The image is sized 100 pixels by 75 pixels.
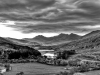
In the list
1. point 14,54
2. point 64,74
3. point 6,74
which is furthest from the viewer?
point 14,54

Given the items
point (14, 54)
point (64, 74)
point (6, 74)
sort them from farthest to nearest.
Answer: point (14, 54) → point (6, 74) → point (64, 74)

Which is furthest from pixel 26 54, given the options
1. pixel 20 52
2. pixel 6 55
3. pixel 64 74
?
pixel 64 74

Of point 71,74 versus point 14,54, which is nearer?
point 71,74

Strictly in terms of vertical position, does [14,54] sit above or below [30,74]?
above

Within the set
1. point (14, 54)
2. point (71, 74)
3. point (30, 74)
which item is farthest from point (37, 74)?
point (14, 54)

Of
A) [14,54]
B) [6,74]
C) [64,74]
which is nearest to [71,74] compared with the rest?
[64,74]

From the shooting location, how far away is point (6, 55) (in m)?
172

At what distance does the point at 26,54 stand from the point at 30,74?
101 metres

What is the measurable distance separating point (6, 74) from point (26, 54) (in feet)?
341

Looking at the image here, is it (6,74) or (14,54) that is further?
(14,54)

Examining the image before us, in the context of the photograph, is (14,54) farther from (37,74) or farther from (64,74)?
(64,74)

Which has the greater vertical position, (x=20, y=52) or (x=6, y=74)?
(x=20, y=52)

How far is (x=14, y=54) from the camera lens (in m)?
171

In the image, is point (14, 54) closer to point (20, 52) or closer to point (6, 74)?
point (20, 52)
